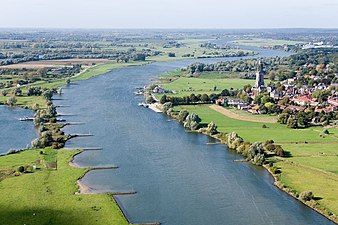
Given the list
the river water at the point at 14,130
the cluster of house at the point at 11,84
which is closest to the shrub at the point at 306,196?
the river water at the point at 14,130

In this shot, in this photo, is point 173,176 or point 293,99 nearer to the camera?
point 173,176

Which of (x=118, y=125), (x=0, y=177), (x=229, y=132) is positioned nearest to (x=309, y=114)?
(x=229, y=132)

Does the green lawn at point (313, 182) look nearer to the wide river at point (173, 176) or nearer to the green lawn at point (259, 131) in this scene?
the wide river at point (173, 176)

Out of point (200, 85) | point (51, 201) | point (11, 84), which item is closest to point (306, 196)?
point (51, 201)

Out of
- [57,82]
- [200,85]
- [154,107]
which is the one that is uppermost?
[200,85]

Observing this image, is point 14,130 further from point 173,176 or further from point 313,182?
point 313,182

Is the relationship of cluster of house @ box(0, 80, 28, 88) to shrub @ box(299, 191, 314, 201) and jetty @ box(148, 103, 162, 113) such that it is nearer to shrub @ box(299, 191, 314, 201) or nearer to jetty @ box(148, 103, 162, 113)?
jetty @ box(148, 103, 162, 113)

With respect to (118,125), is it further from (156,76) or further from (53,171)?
(156,76)
